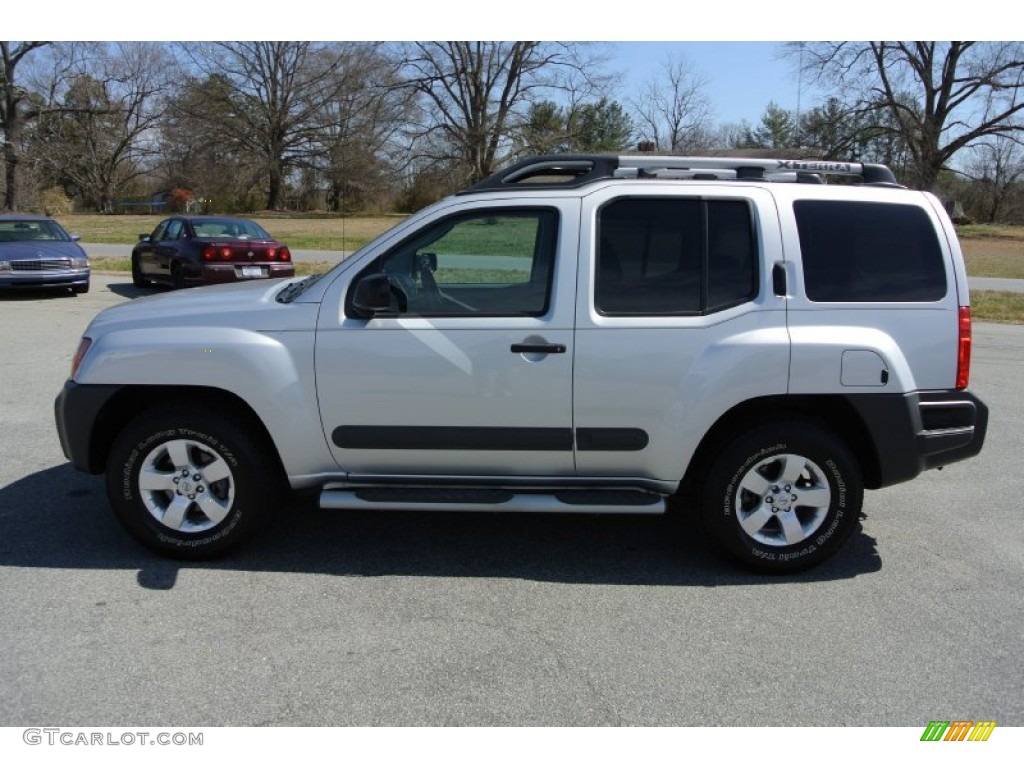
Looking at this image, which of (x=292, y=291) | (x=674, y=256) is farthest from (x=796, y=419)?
(x=292, y=291)

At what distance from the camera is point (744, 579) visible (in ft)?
13.7

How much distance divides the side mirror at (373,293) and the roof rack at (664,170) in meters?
0.66

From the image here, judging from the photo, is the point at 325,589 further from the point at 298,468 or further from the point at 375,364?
the point at 375,364

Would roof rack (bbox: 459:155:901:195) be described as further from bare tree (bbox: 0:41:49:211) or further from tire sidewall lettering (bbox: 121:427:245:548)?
bare tree (bbox: 0:41:49:211)

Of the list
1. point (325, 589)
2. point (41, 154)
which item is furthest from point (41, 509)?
point (41, 154)

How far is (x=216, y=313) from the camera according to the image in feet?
13.8

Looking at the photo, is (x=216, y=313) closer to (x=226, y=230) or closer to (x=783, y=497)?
(x=783, y=497)

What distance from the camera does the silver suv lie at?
4012mm

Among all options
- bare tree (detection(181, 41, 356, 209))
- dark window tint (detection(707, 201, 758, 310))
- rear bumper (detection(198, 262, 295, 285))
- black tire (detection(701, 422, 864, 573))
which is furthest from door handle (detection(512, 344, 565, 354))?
bare tree (detection(181, 41, 356, 209))

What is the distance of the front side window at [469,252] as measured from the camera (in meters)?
4.16

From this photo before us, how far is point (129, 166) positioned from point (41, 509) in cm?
7296
